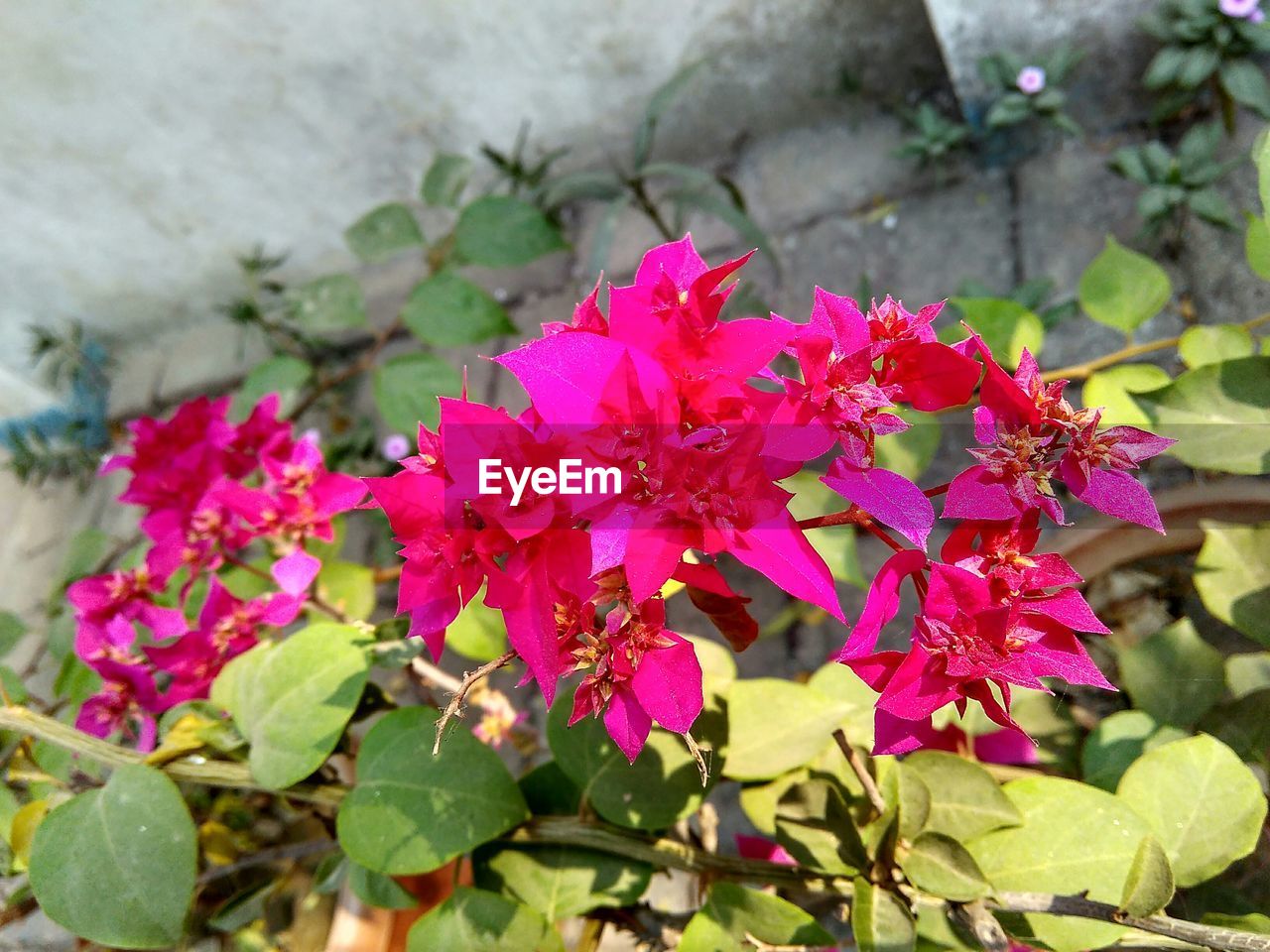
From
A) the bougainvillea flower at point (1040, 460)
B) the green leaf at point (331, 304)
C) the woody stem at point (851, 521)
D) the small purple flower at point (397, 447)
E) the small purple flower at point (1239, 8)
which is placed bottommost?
the woody stem at point (851, 521)

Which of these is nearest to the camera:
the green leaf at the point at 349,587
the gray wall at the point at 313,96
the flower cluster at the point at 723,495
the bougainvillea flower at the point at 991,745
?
the flower cluster at the point at 723,495

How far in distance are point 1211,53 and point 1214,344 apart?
0.59 meters

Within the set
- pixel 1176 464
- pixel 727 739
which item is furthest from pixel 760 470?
pixel 1176 464

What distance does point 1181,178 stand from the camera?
3.17 ft

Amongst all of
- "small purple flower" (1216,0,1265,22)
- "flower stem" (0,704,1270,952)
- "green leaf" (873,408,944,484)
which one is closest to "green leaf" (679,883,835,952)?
"flower stem" (0,704,1270,952)

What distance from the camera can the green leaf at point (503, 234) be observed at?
1.00m

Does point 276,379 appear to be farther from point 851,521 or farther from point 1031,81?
point 1031,81

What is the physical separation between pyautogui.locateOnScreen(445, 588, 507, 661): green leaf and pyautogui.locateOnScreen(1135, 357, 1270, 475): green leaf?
19.6 inches

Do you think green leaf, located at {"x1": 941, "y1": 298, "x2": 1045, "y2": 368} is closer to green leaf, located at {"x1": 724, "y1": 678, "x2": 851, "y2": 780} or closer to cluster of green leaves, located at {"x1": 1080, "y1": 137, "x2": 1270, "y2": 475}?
cluster of green leaves, located at {"x1": 1080, "y1": 137, "x2": 1270, "y2": 475}

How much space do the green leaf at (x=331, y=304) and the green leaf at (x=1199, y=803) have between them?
925mm

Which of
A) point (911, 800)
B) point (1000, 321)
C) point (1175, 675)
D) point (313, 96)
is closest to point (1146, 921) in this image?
point (911, 800)

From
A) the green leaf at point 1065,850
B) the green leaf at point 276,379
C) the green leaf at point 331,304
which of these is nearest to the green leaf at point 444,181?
the green leaf at point 331,304

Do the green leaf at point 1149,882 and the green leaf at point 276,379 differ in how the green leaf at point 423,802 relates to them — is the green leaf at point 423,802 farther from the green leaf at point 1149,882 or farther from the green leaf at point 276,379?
the green leaf at point 276,379

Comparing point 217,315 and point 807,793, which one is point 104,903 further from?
point 217,315
